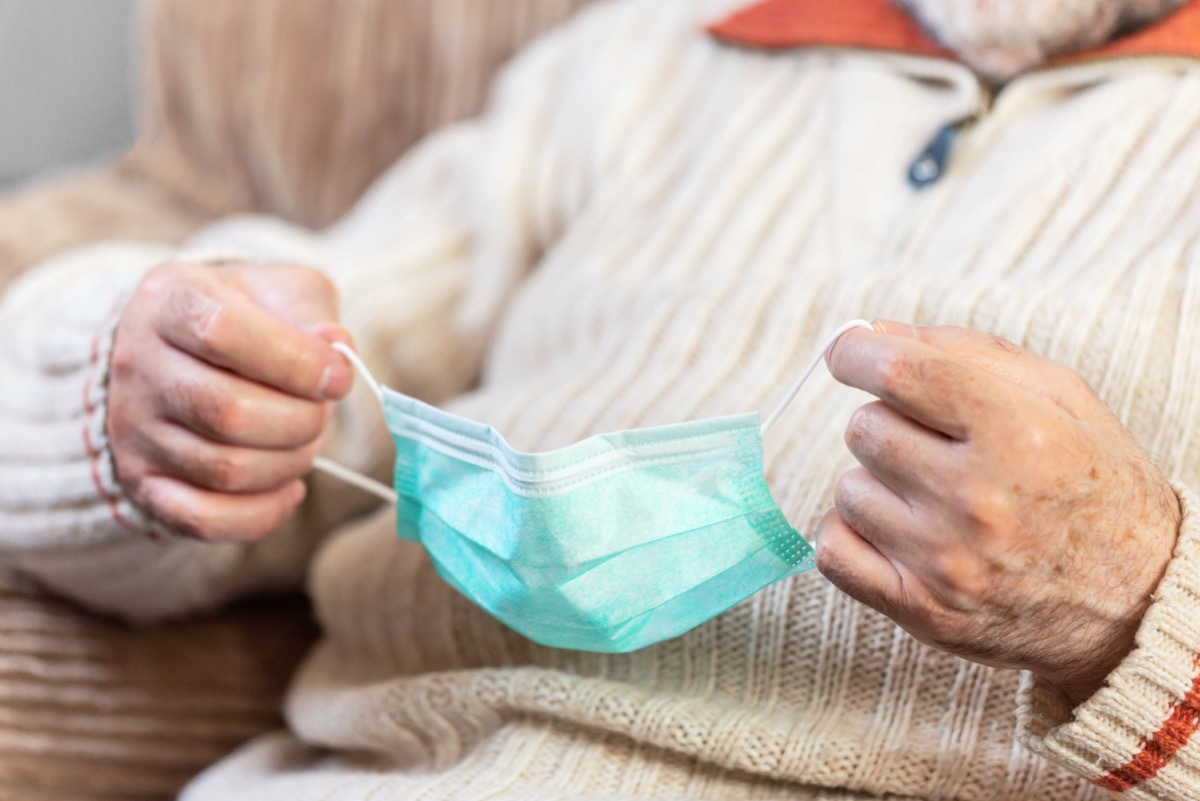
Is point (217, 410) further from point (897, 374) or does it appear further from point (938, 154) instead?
point (938, 154)

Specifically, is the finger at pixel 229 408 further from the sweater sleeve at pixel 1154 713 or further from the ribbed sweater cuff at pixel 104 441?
the sweater sleeve at pixel 1154 713

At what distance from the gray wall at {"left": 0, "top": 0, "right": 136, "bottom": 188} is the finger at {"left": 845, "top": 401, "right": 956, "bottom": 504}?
1632 millimetres

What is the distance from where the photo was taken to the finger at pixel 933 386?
1.30 ft

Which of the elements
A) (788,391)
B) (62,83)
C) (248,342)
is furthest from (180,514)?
(62,83)

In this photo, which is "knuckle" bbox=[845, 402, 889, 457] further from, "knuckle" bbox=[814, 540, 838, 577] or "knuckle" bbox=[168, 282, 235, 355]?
"knuckle" bbox=[168, 282, 235, 355]

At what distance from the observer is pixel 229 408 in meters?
0.56

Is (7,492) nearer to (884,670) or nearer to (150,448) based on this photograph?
(150,448)

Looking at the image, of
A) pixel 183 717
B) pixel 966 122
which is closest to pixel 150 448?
pixel 183 717

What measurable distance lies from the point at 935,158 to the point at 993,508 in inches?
13.8

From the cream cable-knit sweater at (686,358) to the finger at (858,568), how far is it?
3.6 inches

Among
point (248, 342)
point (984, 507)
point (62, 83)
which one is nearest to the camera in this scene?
point (984, 507)

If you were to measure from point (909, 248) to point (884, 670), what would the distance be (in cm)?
26

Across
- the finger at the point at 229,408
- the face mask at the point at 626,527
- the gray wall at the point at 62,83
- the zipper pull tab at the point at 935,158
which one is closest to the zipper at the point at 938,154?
the zipper pull tab at the point at 935,158

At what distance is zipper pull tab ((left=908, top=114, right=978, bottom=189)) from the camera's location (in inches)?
26.8
